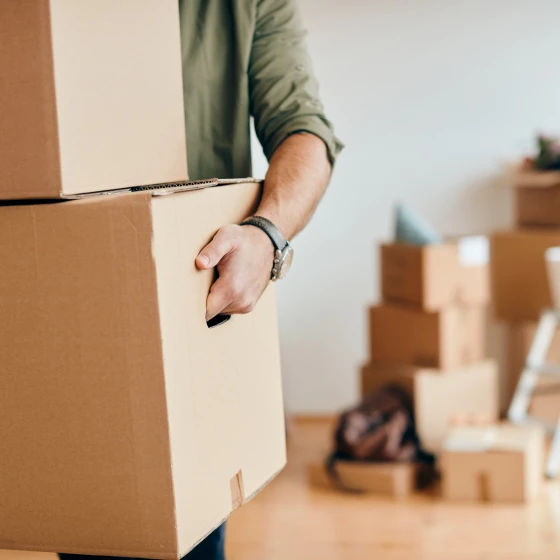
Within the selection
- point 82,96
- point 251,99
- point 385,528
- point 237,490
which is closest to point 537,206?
point 385,528

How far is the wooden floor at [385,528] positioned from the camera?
9.25 feet

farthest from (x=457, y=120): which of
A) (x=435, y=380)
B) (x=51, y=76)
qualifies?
(x=51, y=76)

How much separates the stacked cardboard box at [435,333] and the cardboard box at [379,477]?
226 millimetres

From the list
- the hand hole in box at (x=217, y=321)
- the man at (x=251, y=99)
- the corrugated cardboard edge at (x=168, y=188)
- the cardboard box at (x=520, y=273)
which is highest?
the man at (x=251, y=99)

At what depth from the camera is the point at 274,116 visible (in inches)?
53.1

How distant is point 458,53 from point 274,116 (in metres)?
3.02

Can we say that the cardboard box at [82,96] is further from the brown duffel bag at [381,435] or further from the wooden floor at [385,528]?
the brown duffel bag at [381,435]

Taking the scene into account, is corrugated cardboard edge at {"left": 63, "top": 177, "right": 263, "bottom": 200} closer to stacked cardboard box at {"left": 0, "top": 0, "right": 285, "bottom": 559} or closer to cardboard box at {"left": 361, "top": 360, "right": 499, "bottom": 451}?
stacked cardboard box at {"left": 0, "top": 0, "right": 285, "bottom": 559}

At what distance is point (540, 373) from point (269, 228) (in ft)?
9.55

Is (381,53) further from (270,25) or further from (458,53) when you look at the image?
(270,25)

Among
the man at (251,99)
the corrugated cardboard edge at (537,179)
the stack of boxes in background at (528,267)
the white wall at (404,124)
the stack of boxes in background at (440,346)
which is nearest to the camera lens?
the man at (251,99)

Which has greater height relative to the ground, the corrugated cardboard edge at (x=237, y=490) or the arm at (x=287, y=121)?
the arm at (x=287, y=121)

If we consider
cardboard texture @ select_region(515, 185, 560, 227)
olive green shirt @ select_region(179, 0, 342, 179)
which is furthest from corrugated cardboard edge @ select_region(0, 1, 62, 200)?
cardboard texture @ select_region(515, 185, 560, 227)

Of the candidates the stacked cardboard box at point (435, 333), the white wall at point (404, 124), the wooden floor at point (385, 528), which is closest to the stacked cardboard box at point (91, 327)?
the wooden floor at point (385, 528)
